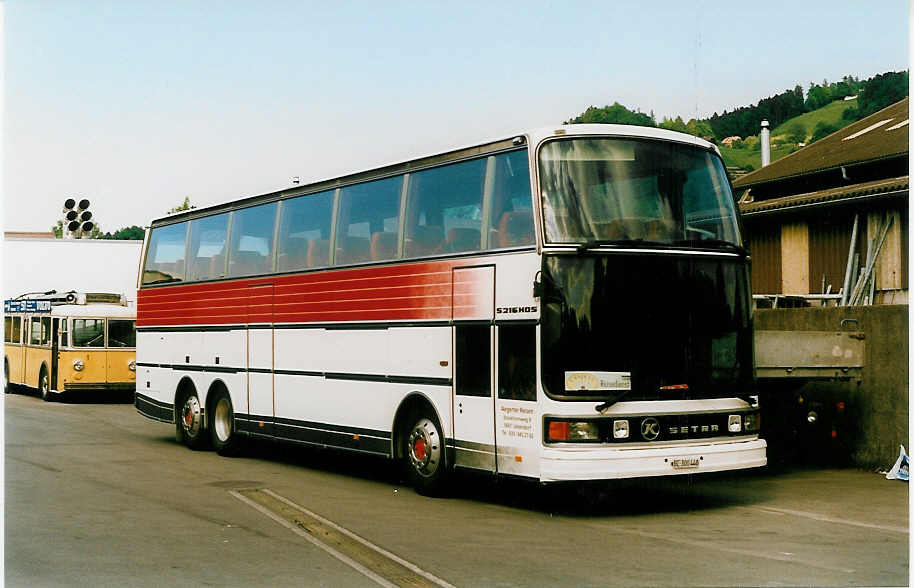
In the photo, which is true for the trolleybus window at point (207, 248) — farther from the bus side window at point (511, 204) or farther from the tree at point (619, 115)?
Answer: the bus side window at point (511, 204)

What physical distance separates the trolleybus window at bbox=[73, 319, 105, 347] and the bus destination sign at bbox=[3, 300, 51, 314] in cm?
163

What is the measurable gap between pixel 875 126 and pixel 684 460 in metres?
16.7

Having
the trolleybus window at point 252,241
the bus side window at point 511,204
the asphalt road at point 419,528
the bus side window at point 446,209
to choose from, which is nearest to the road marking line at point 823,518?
the asphalt road at point 419,528

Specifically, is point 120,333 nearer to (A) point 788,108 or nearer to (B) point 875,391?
(B) point 875,391

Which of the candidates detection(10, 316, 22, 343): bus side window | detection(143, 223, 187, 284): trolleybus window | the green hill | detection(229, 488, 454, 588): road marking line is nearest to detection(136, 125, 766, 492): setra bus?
detection(229, 488, 454, 588): road marking line

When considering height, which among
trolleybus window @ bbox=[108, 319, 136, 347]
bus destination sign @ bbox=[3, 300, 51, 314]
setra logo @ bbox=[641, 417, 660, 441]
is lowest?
setra logo @ bbox=[641, 417, 660, 441]

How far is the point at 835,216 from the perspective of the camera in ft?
72.9

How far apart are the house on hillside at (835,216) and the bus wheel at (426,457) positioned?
9561 mm

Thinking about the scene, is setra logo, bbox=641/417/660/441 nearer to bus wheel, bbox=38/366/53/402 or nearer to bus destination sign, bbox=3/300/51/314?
bus wheel, bbox=38/366/53/402

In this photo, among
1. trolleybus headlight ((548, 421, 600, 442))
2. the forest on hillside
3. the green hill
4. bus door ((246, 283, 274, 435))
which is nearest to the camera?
trolleybus headlight ((548, 421, 600, 442))

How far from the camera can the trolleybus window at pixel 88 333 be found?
29.5 m

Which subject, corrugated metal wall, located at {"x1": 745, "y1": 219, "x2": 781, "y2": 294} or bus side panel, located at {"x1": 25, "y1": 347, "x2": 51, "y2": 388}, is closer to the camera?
corrugated metal wall, located at {"x1": 745, "y1": 219, "x2": 781, "y2": 294}

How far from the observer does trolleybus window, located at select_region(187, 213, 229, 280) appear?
58.3 feet

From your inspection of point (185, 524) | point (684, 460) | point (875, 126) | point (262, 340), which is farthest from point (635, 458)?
point (875, 126)
